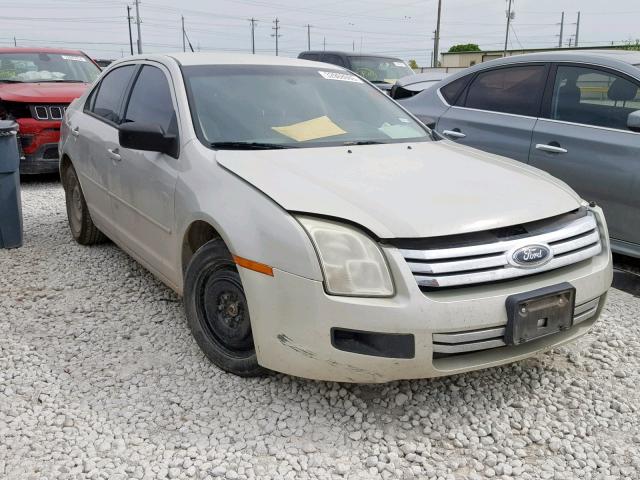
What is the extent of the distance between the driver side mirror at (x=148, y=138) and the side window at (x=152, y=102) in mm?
96

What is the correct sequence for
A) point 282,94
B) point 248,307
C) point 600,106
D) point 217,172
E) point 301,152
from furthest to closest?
point 600,106 → point 282,94 → point 301,152 → point 217,172 → point 248,307

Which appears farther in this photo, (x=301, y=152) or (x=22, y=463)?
(x=301, y=152)

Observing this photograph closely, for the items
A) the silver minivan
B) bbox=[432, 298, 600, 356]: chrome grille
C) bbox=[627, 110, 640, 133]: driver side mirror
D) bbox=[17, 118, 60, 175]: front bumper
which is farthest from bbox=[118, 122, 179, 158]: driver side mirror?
bbox=[17, 118, 60, 175]: front bumper

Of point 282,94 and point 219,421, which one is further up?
point 282,94

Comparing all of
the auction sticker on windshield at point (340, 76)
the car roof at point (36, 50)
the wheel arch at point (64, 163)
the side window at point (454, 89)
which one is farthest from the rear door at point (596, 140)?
the car roof at point (36, 50)

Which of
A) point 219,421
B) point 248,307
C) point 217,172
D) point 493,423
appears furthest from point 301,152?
point 493,423

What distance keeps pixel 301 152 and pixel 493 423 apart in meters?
1.55

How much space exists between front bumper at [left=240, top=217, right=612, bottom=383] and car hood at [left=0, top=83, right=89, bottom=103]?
5467 millimetres

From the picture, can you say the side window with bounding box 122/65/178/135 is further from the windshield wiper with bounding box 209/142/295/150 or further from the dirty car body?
the windshield wiper with bounding box 209/142/295/150

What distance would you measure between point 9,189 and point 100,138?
3.91 feet

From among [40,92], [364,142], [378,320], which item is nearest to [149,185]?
[364,142]

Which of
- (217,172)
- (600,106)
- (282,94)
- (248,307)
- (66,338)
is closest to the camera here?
(248,307)

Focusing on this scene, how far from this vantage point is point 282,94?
141 inches

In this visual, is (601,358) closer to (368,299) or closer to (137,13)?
(368,299)
